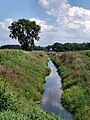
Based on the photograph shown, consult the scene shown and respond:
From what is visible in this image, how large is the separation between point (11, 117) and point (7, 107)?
9.52 ft

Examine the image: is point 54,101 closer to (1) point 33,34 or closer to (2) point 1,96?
(2) point 1,96

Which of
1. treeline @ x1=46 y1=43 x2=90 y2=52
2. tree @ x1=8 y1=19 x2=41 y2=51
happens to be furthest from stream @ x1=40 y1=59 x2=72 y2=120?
treeline @ x1=46 y1=43 x2=90 y2=52

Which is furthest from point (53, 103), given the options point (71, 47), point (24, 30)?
point (71, 47)

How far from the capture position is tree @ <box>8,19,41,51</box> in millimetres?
94750

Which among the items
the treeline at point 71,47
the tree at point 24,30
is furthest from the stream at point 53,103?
the treeline at point 71,47

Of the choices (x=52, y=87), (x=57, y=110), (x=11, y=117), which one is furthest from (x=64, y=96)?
(x=11, y=117)

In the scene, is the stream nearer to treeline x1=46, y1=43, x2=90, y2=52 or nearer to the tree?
the tree

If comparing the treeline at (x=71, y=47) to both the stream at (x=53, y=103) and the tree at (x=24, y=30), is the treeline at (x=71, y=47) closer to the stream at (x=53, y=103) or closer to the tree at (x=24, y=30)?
the tree at (x=24, y=30)

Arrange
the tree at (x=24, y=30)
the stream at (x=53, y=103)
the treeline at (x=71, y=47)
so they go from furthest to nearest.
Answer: the treeline at (x=71, y=47), the tree at (x=24, y=30), the stream at (x=53, y=103)

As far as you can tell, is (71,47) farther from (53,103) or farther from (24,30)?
(53,103)

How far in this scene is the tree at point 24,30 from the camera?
9475cm

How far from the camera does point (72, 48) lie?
539 ft

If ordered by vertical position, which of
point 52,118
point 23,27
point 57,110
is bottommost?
point 57,110

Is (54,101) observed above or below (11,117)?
below
